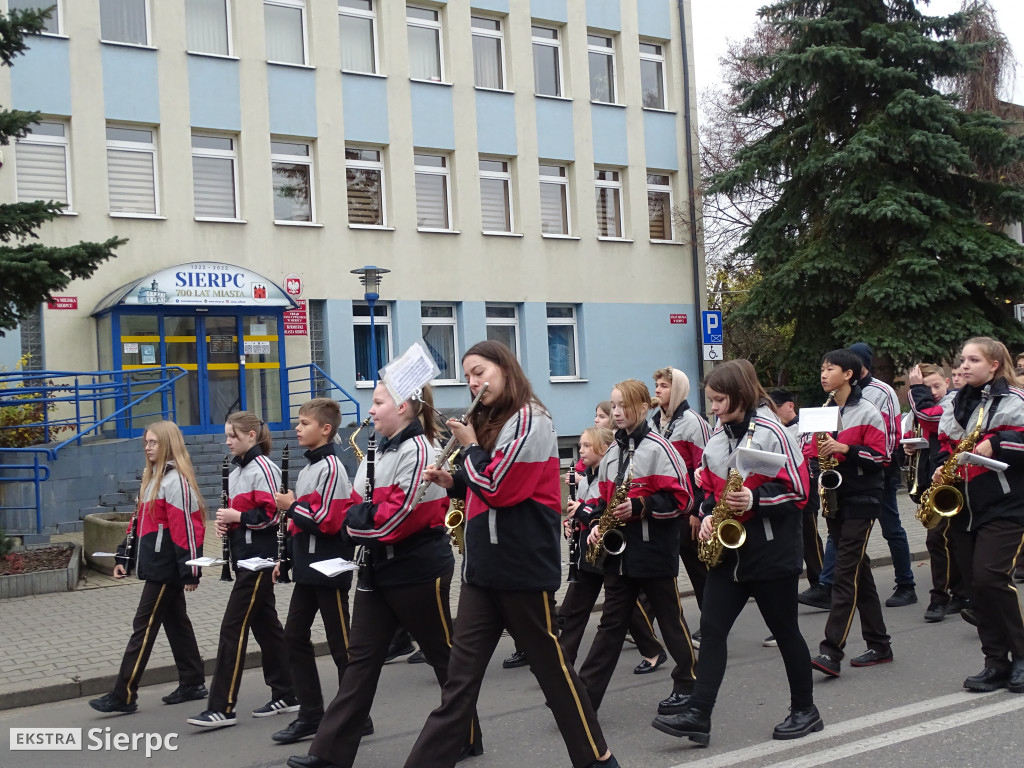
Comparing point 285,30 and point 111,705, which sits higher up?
point 285,30

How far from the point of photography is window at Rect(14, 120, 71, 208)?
1972 centimetres

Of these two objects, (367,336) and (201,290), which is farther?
(367,336)

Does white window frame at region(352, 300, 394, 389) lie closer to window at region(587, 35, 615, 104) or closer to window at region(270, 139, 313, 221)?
window at region(270, 139, 313, 221)

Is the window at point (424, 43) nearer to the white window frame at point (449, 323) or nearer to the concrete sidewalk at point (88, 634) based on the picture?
Result: the white window frame at point (449, 323)

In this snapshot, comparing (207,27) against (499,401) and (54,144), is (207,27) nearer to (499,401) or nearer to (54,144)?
(54,144)

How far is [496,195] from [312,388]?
20.1 ft

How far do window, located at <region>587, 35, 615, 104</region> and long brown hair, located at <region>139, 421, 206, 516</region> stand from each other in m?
20.7

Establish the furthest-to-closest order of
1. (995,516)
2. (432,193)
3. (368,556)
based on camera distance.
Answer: (432,193) < (995,516) < (368,556)

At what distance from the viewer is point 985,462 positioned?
20.8 feet

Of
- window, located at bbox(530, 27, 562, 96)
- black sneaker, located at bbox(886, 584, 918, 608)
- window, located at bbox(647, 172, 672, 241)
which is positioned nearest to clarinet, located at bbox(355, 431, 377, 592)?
black sneaker, located at bbox(886, 584, 918, 608)

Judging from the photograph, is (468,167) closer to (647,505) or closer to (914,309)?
(914,309)

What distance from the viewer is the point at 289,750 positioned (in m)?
6.11

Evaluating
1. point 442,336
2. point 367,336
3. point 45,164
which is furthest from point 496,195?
point 45,164

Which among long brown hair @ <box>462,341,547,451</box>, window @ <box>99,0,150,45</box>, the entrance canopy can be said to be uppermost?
window @ <box>99,0,150,45</box>
